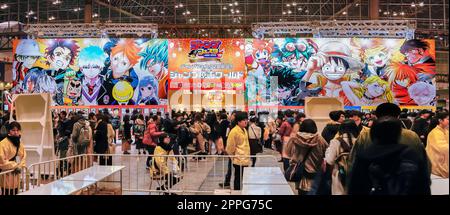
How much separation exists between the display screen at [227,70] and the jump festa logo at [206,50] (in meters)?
0.03

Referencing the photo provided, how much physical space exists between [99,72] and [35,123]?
7402 millimetres

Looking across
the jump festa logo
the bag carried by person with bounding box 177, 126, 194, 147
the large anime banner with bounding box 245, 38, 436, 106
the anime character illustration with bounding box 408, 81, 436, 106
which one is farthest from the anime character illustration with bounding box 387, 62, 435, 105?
the bag carried by person with bounding box 177, 126, 194, 147

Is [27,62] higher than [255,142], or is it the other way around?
[27,62]

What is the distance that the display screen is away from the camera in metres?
12.6

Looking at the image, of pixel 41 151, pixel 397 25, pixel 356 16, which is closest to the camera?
pixel 41 151

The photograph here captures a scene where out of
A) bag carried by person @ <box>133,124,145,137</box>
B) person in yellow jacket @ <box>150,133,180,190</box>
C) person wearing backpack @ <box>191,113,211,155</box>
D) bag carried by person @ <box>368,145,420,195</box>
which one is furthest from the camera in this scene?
bag carried by person @ <box>133,124,145,137</box>

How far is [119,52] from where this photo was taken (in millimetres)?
13258

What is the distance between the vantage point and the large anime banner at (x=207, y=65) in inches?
513

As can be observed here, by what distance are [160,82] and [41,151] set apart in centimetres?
739

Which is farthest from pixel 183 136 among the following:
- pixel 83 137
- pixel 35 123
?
pixel 35 123

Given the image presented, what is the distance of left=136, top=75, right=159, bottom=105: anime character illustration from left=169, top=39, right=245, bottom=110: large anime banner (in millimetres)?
575

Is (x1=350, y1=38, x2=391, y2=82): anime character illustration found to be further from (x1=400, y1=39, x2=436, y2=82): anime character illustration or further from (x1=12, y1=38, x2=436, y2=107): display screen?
(x1=400, y1=39, x2=436, y2=82): anime character illustration
